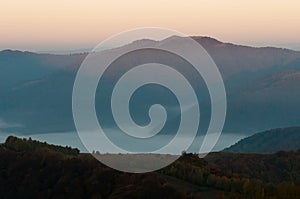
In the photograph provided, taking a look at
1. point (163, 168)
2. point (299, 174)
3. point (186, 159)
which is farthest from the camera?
point (299, 174)

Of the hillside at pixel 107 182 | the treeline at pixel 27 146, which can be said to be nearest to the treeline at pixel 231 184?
the hillside at pixel 107 182

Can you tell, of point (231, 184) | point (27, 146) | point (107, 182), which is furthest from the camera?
point (27, 146)

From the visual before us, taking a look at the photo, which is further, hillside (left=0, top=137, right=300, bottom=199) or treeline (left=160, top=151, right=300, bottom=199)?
treeline (left=160, top=151, right=300, bottom=199)

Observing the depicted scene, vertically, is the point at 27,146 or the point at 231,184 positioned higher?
the point at 27,146

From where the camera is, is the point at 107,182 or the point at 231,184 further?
the point at 231,184

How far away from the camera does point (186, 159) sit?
406 ft

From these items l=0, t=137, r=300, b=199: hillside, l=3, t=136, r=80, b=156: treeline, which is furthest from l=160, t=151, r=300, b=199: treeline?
l=3, t=136, r=80, b=156: treeline

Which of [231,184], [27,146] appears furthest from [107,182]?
[27,146]

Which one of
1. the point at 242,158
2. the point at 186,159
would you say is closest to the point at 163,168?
the point at 186,159

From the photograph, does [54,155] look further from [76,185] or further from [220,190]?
[220,190]

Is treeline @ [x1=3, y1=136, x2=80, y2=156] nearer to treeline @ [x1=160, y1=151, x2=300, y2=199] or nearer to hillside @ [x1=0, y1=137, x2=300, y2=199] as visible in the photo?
hillside @ [x1=0, y1=137, x2=300, y2=199]

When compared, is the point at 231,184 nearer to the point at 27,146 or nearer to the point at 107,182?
the point at 107,182

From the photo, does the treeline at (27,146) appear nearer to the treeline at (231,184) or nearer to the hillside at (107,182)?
the hillside at (107,182)

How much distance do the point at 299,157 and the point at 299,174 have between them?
1704cm
